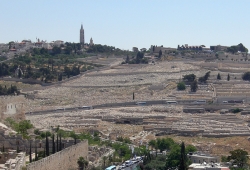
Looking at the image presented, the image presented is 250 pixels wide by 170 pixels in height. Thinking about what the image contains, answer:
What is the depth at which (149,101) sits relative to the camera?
61281mm

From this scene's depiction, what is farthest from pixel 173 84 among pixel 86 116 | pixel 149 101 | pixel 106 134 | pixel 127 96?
pixel 106 134

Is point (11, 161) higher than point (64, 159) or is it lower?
higher

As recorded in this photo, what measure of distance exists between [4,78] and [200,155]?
154 feet

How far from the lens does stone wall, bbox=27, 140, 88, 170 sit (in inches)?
957

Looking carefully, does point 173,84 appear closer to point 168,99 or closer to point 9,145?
point 168,99

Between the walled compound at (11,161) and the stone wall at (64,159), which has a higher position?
the walled compound at (11,161)

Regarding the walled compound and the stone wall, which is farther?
the stone wall

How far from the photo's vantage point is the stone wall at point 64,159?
2430 centimetres

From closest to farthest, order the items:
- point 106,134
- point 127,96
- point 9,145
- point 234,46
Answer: point 9,145
point 106,134
point 127,96
point 234,46

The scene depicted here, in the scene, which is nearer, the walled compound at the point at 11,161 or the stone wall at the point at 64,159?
the walled compound at the point at 11,161

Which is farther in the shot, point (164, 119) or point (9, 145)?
point (164, 119)

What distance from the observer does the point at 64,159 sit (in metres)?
27.4

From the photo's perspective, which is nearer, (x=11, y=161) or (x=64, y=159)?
(x=11, y=161)

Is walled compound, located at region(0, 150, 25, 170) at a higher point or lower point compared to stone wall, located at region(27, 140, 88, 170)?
higher
